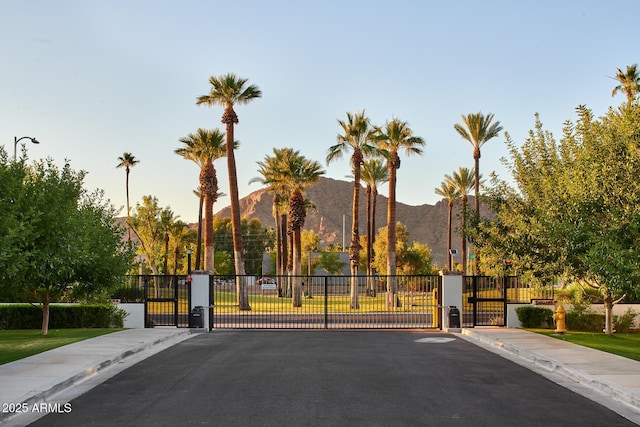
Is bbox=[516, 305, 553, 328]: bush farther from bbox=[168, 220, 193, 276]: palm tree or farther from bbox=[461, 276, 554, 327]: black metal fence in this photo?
bbox=[168, 220, 193, 276]: palm tree

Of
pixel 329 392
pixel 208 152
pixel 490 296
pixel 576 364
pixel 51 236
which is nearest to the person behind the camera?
pixel 329 392

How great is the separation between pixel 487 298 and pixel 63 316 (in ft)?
53.1

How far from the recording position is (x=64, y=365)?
14.4 metres

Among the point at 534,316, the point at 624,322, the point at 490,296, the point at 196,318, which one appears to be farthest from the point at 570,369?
the point at 196,318

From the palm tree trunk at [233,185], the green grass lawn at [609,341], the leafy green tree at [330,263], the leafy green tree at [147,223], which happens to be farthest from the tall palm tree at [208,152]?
the leafy green tree at [330,263]

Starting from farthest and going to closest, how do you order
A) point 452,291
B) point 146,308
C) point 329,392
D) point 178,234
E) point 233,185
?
point 178,234, point 233,185, point 452,291, point 146,308, point 329,392

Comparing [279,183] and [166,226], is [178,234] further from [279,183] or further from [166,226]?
A: [279,183]

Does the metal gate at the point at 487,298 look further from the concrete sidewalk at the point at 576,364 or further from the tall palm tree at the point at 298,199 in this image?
the tall palm tree at the point at 298,199

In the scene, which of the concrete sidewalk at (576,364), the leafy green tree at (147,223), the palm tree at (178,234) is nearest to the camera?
the concrete sidewalk at (576,364)

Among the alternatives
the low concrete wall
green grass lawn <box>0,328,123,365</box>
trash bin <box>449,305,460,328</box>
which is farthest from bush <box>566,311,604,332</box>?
green grass lawn <box>0,328,123,365</box>

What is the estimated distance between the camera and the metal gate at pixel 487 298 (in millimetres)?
26062

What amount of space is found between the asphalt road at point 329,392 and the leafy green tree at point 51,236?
11.6 ft

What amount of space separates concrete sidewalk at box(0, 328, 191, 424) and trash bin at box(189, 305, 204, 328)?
3.05 meters

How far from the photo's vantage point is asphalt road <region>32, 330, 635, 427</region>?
973 cm
